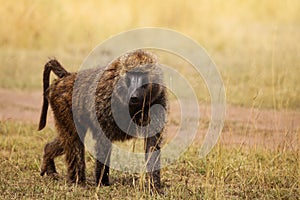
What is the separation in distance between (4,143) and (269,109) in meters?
4.52

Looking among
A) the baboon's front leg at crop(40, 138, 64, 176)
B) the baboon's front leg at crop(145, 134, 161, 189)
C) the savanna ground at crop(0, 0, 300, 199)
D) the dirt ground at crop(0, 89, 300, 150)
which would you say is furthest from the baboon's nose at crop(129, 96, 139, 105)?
the dirt ground at crop(0, 89, 300, 150)

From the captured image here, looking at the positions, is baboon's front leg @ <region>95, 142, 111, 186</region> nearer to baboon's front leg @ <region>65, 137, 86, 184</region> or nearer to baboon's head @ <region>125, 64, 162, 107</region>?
baboon's front leg @ <region>65, 137, 86, 184</region>

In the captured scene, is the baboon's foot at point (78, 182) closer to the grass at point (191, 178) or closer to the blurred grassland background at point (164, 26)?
the grass at point (191, 178)

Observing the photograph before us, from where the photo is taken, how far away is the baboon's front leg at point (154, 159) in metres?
6.16

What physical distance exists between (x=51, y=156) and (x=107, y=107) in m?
1.01

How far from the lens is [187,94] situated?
11750 millimetres

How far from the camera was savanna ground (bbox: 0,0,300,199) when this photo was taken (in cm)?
629

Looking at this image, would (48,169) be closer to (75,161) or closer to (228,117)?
(75,161)

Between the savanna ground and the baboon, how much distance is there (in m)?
0.25

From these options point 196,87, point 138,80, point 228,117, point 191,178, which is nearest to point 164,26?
point 196,87

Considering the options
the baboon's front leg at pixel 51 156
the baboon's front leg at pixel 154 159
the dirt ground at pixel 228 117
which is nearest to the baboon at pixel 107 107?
the baboon's front leg at pixel 154 159

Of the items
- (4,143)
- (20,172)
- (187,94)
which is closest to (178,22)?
(187,94)

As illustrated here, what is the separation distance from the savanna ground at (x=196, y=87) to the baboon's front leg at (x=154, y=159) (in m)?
0.17

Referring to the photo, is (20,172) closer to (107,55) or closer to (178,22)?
(107,55)
